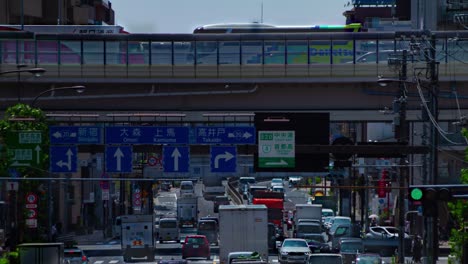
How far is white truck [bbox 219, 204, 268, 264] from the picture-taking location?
50438 millimetres

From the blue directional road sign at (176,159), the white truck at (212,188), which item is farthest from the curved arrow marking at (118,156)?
the white truck at (212,188)

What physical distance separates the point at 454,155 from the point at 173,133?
86.4 feet

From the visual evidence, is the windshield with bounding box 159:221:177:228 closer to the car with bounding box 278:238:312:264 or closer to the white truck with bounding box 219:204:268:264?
the car with bounding box 278:238:312:264

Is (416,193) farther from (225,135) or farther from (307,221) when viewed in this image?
(307,221)

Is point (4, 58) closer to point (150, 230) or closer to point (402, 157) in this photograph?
point (150, 230)

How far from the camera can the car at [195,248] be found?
55.0 metres

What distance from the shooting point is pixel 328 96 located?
167 feet

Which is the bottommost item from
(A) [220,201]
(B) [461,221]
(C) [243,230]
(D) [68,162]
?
(A) [220,201]

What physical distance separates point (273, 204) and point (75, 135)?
2940 centimetres

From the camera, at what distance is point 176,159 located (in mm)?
51312

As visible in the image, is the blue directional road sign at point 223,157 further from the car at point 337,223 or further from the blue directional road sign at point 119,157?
the car at point 337,223

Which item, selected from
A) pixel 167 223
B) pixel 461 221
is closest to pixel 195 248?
pixel 167 223

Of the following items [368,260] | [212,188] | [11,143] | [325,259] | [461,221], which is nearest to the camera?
[461,221]

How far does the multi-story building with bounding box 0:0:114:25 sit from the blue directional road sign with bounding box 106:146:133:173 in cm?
1863
